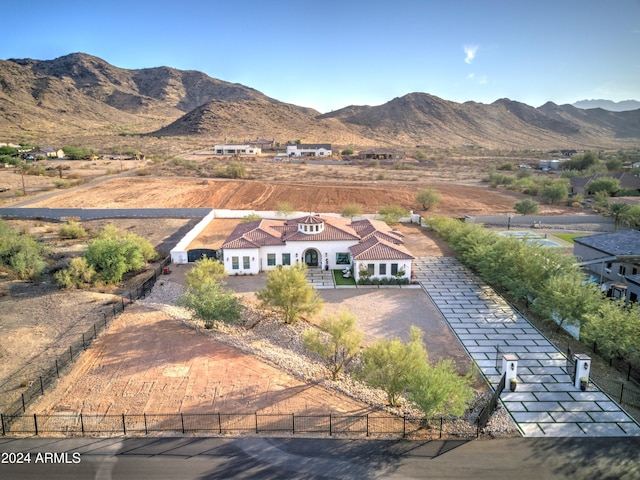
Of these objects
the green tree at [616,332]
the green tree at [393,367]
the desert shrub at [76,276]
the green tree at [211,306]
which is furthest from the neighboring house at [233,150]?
the green tree at [393,367]

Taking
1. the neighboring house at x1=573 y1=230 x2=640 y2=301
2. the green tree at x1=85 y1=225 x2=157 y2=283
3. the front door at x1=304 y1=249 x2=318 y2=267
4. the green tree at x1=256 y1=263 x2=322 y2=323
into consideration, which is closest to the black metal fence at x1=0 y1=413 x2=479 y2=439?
the green tree at x1=256 y1=263 x2=322 y2=323

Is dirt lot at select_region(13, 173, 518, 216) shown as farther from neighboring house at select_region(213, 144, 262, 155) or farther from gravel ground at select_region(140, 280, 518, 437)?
neighboring house at select_region(213, 144, 262, 155)

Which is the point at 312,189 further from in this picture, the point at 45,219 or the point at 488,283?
the point at 488,283

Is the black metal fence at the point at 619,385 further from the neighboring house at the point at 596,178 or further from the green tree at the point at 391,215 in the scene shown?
the neighboring house at the point at 596,178

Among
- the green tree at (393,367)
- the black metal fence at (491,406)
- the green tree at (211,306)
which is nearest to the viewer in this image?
the black metal fence at (491,406)

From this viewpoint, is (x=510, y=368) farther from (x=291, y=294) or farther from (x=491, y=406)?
(x=291, y=294)

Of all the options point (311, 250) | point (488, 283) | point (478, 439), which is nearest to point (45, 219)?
point (311, 250)
